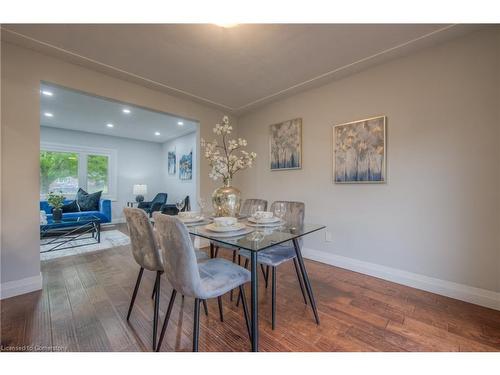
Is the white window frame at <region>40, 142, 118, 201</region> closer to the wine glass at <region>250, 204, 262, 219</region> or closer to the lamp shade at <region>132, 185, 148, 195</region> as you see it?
the lamp shade at <region>132, 185, 148, 195</region>

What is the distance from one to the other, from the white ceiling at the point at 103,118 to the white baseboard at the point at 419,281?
322cm

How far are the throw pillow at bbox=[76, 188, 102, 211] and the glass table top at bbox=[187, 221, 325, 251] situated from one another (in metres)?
4.76

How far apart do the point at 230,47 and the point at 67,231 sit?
4.60 m

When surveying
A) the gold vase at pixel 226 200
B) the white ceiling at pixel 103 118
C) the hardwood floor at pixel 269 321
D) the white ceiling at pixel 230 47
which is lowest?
the hardwood floor at pixel 269 321

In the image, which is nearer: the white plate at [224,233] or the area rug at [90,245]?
the white plate at [224,233]

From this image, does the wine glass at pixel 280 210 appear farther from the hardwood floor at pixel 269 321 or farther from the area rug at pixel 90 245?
the area rug at pixel 90 245

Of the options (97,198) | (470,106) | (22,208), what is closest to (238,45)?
(470,106)

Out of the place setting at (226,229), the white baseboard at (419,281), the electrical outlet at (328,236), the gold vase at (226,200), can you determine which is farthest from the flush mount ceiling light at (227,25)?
the white baseboard at (419,281)

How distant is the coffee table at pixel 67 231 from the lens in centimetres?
342

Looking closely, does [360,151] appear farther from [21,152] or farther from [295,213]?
[21,152]

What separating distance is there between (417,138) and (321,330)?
2088 millimetres

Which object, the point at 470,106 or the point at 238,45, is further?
→ the point at 238,45
